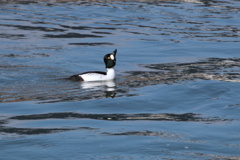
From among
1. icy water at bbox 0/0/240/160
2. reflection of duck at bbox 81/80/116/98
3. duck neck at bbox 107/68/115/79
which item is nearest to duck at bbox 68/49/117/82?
duck neck at bbox 107/68/115/79

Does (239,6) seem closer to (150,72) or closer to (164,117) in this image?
(150,72)

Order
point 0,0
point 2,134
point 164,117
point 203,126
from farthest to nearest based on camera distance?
1. point 0,0
2. point 164,117
3. point 203,126
4. point 2,134

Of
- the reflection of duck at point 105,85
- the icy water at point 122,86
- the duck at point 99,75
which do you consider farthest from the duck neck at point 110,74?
the icy water at point 122,86

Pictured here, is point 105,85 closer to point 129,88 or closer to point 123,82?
point 123,82

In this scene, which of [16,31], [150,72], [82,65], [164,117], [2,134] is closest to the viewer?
[2,134]

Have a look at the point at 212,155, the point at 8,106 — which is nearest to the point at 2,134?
the point at 8,106

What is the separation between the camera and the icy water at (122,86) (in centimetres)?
1077

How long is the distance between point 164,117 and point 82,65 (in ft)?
24.3

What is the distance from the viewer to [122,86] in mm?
16797

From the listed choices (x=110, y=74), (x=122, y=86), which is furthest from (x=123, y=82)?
(x=122, y=86)

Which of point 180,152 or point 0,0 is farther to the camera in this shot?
point 0,0

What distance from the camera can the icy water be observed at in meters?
10.8

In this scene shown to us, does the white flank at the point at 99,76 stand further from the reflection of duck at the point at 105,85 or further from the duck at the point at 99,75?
the reflection of duck at the point at 105,85

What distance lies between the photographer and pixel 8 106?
1382 cm
